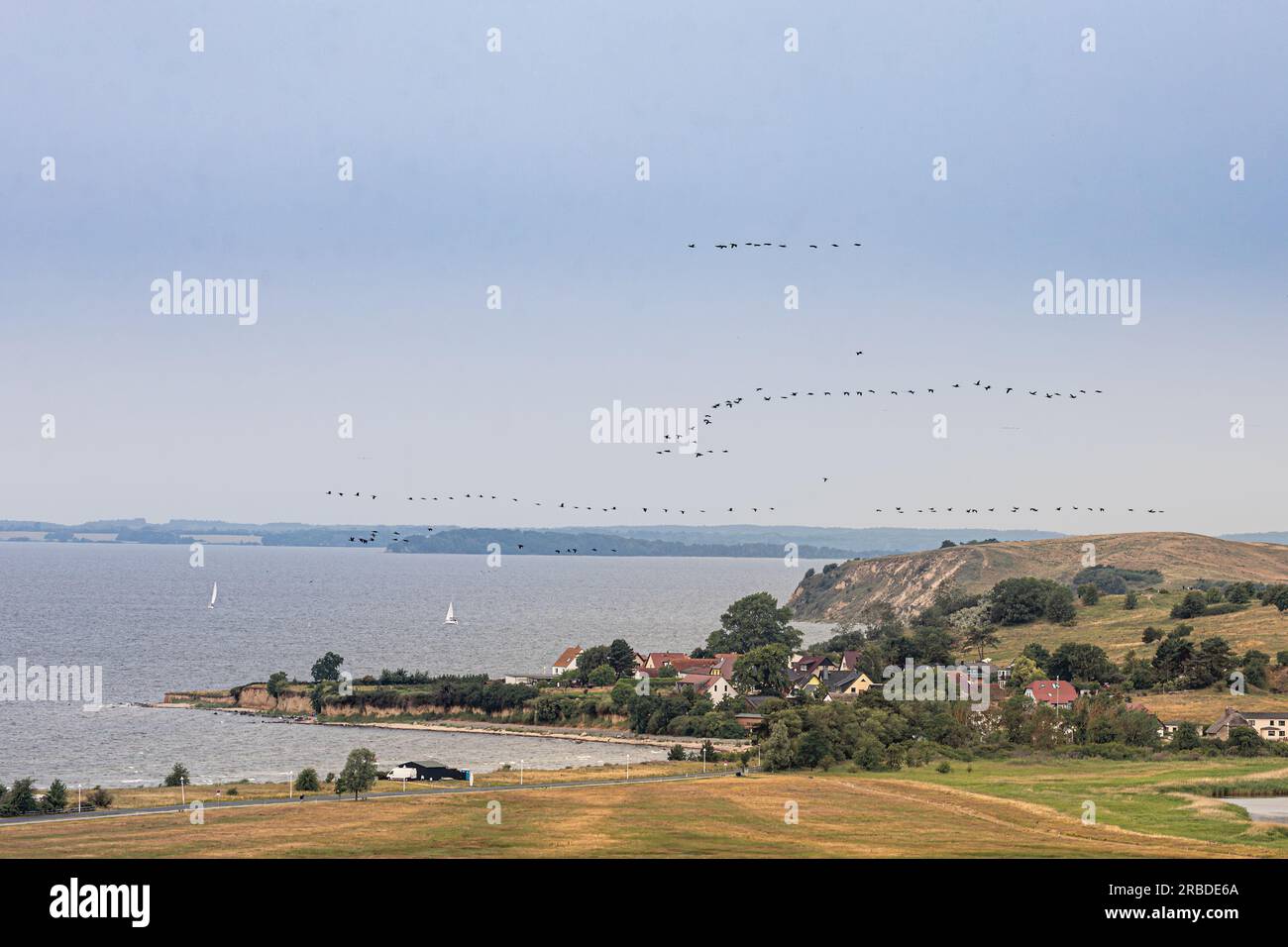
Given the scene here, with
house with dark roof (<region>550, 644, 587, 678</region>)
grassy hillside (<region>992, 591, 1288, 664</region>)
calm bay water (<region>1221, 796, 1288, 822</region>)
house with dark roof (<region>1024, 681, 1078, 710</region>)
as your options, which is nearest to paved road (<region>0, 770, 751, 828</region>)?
calm bay water (<region>1221, 796, 1288, 822</region>)

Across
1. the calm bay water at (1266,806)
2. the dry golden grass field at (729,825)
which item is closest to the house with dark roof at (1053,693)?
the dry golden grass field at (729,825)

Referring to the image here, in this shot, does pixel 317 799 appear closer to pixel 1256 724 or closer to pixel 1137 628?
pixel 1256 724

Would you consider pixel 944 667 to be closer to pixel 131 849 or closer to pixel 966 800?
pixel 966 800

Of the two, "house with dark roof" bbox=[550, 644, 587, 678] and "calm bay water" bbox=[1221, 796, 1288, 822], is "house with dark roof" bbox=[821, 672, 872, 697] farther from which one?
"calm bay water" bbox=[1221, 796, 1288, 822]

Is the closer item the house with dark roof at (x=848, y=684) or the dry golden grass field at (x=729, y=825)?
the dry golden grass field at (x=729, y=825)

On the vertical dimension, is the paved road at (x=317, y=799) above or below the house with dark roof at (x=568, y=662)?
below

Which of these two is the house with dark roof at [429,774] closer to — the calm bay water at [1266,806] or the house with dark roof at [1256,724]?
the calm bay water at [1266,806]

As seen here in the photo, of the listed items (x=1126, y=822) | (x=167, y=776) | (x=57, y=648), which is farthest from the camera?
(x=57, y=648)
